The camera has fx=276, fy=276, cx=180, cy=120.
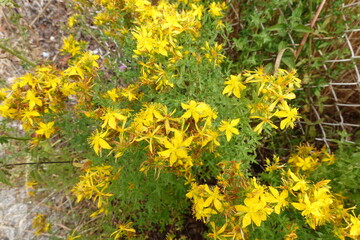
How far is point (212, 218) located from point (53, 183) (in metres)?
1.98

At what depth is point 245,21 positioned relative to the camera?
293 centimetres

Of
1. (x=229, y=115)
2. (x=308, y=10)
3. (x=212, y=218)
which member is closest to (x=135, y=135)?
(x=229, y=115)

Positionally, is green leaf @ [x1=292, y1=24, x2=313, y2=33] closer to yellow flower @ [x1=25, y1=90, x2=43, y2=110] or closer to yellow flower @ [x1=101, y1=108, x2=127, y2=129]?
yellow flower @ [x1=101, y1=108, x2=127, y2=129]


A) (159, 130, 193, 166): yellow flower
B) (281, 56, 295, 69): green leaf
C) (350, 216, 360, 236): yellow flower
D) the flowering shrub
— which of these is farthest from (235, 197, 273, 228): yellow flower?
(281, 56, 295, 69): green leaf

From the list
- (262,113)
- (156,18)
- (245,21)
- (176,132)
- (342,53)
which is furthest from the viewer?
(245,21)

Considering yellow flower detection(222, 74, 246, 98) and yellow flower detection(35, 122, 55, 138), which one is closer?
yellow flower detection(222, 74, 246, 98)

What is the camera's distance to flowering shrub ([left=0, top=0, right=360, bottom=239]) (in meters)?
1.40

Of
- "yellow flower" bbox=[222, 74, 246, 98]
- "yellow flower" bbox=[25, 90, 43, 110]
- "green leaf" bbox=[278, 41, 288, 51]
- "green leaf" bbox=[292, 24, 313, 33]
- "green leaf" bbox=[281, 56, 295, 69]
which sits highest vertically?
"green leaf" bbox=[292, 24, 313, 33]

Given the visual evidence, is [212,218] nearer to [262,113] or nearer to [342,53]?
[262,113]

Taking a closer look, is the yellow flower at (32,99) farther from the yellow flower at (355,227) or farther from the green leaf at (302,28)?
the green leaf at (302,28)

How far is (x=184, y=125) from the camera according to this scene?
4.91 ft

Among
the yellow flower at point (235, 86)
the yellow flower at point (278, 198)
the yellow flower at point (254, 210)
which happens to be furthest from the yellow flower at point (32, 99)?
the yellow flower at point (278, 198)

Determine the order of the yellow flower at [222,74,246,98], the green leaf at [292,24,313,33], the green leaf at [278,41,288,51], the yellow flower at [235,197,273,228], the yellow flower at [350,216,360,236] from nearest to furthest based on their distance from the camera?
1. the yellow flower at [235,197,273,228]
2. the yellow flower at [350,216,360,236]
3. the yellow flower at [222,74,246,98]
4. the green leaf at [292,24,313,33]
5. the green leaf at [278,41,288,51]

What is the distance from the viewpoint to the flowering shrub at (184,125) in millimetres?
1402
